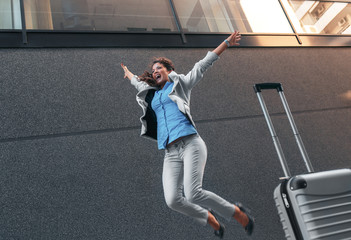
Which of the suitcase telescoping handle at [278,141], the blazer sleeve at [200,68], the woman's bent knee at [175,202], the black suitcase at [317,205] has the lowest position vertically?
the black suitcase at [317,205]

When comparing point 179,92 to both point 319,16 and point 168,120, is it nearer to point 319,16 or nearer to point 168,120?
point 168,120

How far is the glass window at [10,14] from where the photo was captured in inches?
110

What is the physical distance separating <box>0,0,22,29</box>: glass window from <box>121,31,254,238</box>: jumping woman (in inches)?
59.6

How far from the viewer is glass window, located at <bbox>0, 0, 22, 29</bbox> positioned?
9.14 feet

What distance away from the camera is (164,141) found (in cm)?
189

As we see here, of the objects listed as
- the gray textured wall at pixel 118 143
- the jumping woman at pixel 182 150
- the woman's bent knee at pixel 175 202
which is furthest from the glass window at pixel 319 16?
the woman's bent knee at pixel 175 202

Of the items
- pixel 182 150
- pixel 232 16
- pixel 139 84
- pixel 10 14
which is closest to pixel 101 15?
pixel 10 14

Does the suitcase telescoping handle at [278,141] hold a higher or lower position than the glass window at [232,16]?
lower

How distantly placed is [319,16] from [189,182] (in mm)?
3421

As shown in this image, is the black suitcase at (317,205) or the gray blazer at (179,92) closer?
the black suitcase at (317,205)

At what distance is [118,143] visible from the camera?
259 cm

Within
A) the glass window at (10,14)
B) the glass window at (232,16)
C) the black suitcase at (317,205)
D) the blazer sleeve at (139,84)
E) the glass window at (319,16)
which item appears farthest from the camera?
the glass window at (319,16)

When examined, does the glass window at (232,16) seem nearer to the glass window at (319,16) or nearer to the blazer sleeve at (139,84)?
the glass window at (319,16)

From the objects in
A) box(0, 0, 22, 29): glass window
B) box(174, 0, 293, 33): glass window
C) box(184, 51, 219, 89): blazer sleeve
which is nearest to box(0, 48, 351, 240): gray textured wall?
box(0, 0, 22, 29): glass window
